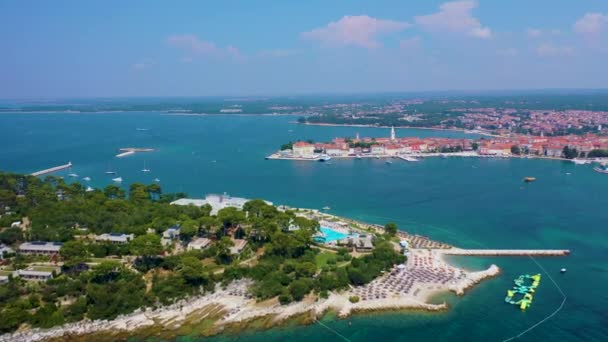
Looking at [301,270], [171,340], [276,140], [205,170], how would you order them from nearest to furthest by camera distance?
[171,340], [301,270], [205,170], [276,140]

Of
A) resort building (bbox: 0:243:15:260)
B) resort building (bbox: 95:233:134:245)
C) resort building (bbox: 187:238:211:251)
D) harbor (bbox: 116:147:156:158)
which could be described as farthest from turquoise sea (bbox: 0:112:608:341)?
resort building (bbox: 0:243:15:260)

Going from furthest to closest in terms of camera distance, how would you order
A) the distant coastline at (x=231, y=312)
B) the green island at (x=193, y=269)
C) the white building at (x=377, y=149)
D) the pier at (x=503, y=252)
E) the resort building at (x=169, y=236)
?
the white building at (x=377, y=149)
the resort building at (x=169, y=236)
the pier at (x=503, y=252)
the green island at (x=193, y=269)
the distant coastline at (x=231, y=312)

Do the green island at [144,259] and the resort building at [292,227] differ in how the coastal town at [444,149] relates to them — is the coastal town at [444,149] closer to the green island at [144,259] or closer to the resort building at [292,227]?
the green island at [144,259]

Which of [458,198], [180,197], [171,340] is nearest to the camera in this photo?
[171,340]

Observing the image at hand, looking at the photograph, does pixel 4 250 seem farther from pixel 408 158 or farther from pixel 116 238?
pixel 408 158

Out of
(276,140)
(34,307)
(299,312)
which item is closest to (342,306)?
(299,312)

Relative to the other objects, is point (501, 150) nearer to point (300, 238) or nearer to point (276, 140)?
point (276, 140)

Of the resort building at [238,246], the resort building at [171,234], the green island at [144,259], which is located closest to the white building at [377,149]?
the green island at [144,259]
